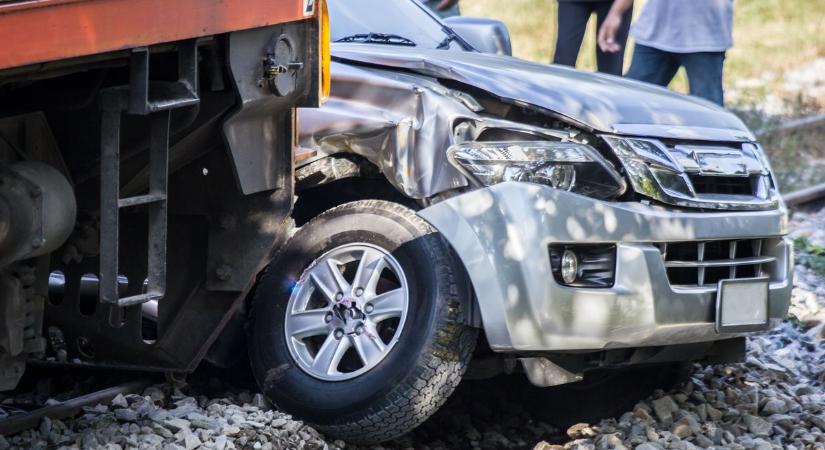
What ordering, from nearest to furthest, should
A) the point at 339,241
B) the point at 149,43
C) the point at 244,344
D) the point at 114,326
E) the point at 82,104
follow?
the point at 149,43, the point at 82,104, the point at 114,326, the point at 339,241, the point at 244,344

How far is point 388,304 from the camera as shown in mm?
4887

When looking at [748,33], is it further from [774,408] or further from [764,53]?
[774,408]

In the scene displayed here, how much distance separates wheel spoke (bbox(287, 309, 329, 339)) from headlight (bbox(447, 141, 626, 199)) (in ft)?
2.51

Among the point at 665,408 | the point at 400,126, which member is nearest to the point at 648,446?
the point at 665,408

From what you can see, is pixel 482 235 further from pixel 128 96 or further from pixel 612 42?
pixel 612 42

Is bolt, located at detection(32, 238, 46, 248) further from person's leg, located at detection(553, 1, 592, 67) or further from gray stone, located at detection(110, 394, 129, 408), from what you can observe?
person's leg, located at detection(553, 1, 592, 67)

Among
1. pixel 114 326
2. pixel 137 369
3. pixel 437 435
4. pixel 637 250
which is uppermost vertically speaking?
pixel 637 250

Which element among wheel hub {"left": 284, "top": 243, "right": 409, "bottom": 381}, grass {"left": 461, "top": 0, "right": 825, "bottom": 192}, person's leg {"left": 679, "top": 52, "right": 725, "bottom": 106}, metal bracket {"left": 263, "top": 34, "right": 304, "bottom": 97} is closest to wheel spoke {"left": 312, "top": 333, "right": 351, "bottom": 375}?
wheel hub {"left": 284, "top": 243, "right": 409, "bottom": 381}

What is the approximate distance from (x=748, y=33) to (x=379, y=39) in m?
13.9

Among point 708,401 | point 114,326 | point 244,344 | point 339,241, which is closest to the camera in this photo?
point 114,326

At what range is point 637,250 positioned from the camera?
185 inches

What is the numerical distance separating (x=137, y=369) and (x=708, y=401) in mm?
2441

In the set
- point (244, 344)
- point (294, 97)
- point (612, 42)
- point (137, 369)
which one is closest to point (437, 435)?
point (244, 344)

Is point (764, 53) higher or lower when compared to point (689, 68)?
lower
